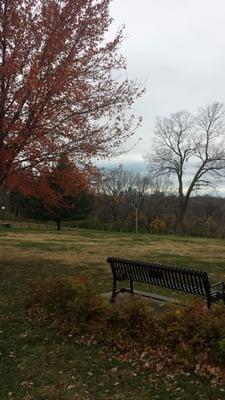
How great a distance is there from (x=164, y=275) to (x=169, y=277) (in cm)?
14

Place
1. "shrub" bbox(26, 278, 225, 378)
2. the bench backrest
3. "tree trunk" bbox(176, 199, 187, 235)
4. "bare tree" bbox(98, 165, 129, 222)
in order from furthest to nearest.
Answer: "bare tree" bbox(98, 165, 129, 222)
"tree trunk" bbox(176, 199, 187, 235)
the bench backrest
"shrub" bbox(26, 278, 225, 378)

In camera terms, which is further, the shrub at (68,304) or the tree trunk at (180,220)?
the tree trunk at (180,220)

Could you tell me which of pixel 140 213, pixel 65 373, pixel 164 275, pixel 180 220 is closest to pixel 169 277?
pixel 164 275

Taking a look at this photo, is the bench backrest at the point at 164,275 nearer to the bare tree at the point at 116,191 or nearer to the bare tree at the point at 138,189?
the bare tree at the point at 116,191

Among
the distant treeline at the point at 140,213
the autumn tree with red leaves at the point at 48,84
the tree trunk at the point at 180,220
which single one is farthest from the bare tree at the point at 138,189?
the autumn tree with red leaves at the point at 48,84

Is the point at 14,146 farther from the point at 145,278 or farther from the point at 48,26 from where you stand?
the point at 145,278

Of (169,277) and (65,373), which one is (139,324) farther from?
(169,277)

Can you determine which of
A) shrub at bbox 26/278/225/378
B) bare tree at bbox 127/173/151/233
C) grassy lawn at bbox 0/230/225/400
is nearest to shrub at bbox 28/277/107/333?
shrub at bbox 26/278/225/378

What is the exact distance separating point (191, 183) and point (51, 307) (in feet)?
151

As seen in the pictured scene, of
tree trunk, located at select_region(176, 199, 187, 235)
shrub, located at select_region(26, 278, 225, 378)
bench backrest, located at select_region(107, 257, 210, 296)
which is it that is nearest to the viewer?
shrub, located at select_region(26, 278, 225, 378)

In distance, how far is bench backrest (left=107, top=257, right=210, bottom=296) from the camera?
21.4 feet

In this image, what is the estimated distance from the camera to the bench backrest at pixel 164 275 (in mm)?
6520

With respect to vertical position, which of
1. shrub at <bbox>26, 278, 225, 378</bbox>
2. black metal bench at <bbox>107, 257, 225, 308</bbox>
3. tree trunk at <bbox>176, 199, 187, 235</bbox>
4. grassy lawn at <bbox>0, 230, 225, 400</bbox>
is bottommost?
grassy lawn at <bbox>0, 230, 225, 400</bbox>

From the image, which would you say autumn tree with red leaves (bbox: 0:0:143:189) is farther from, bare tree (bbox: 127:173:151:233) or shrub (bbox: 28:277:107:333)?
bare tree (bbox: 127:173:151:233)
